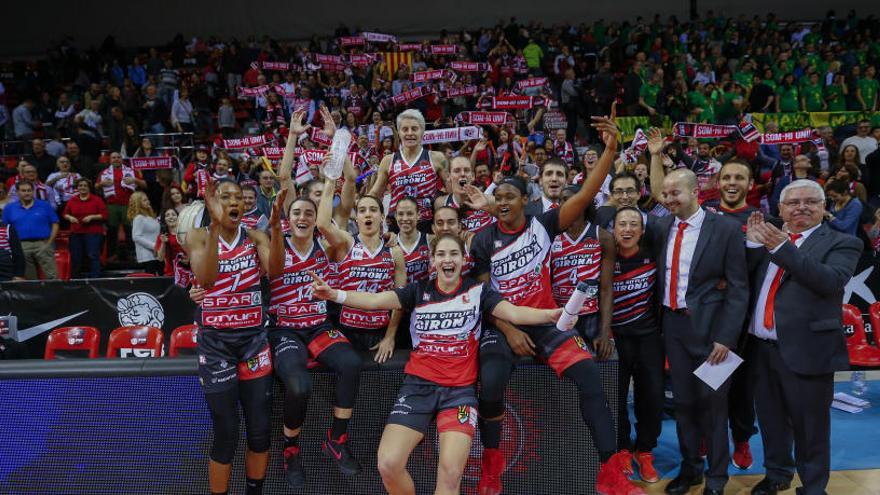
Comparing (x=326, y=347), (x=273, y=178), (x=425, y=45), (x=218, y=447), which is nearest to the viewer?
(x=218, y=447)

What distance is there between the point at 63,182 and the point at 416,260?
9103mm

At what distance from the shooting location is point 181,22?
2338 centimetres

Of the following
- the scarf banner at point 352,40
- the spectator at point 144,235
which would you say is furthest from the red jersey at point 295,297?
the scarf banner at point 352,40

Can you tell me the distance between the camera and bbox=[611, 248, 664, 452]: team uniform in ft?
16.7

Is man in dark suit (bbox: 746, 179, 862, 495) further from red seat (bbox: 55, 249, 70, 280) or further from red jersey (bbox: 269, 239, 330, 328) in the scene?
red seat (bbox: 55, 249, 70, 280)

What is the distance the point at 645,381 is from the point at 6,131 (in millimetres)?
17290

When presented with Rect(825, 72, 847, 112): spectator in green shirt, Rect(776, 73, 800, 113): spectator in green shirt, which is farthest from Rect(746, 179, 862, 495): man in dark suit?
Rect(825, 72, 847, 112): spectator in green shirt

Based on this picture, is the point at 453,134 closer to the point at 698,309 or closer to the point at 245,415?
the point at 698,309

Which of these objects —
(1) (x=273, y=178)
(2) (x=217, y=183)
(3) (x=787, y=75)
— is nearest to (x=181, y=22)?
(1) (x=273, y=178)

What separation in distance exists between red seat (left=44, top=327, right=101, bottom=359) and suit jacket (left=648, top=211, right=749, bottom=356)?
5.75 m

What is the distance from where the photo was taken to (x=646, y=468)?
5188 millimetres

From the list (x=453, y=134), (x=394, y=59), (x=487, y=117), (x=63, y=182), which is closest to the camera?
(x=453, y=134)

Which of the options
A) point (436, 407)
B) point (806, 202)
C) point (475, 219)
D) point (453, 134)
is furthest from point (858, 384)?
point (453, 134)

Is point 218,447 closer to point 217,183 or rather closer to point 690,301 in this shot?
point 217,183
